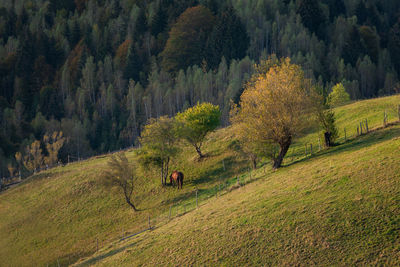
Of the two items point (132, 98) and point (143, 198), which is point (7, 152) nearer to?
point (132, 98)

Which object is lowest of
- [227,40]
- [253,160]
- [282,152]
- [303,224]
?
[303,224]

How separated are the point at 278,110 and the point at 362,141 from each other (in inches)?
411

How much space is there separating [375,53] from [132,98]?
11710cm

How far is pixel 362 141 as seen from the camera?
43.5 metres

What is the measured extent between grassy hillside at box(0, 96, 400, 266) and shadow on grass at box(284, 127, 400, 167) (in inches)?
8.7

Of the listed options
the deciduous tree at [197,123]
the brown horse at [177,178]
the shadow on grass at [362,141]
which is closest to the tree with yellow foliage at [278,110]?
the shadow on grass at [362,141]

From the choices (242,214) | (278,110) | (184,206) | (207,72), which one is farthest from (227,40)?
(242,214)

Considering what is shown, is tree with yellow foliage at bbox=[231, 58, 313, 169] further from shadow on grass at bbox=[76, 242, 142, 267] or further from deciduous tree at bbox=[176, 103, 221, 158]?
shadow on grass at bbox=[76, 242, 142, 267]

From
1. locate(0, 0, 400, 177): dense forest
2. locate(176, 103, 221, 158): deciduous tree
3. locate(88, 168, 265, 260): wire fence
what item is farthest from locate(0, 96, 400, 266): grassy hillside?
locate(0, 0, 400, 177): dense forest

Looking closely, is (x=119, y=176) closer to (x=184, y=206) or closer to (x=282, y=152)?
(x=184, y=206)

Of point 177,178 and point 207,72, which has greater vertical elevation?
point 207,72

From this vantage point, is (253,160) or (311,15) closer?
(253,160)

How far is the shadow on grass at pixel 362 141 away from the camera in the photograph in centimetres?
4116

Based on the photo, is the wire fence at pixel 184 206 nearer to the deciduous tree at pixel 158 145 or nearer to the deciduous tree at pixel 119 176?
the deciduous tree at pixel 119 176
